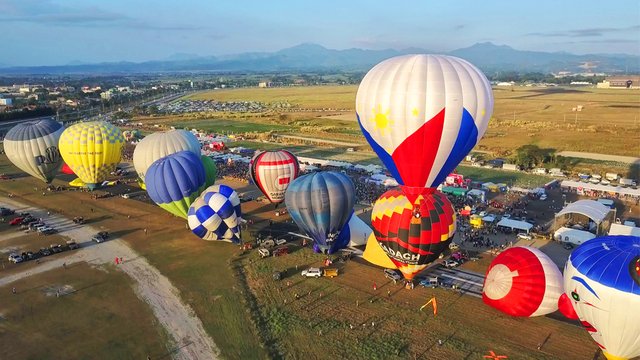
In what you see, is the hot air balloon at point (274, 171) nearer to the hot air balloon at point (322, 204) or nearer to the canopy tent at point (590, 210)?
the hot air balloon at point (322, 204)

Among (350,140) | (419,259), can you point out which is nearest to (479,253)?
(419,259)

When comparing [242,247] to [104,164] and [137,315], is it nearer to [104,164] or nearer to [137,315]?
[137,315]

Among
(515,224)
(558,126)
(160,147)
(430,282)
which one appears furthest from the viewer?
(558,126)

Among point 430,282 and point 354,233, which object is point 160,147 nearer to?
point 354,233

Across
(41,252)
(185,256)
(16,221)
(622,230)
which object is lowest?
(185,256)

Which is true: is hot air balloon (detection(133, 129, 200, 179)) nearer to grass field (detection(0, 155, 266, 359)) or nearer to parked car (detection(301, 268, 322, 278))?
grass field (detection(0, 155, 266, 359))

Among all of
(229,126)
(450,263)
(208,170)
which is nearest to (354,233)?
(450,263)

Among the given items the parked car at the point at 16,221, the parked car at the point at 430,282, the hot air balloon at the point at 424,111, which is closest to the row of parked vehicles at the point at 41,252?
the parked car at the point at 16,221
